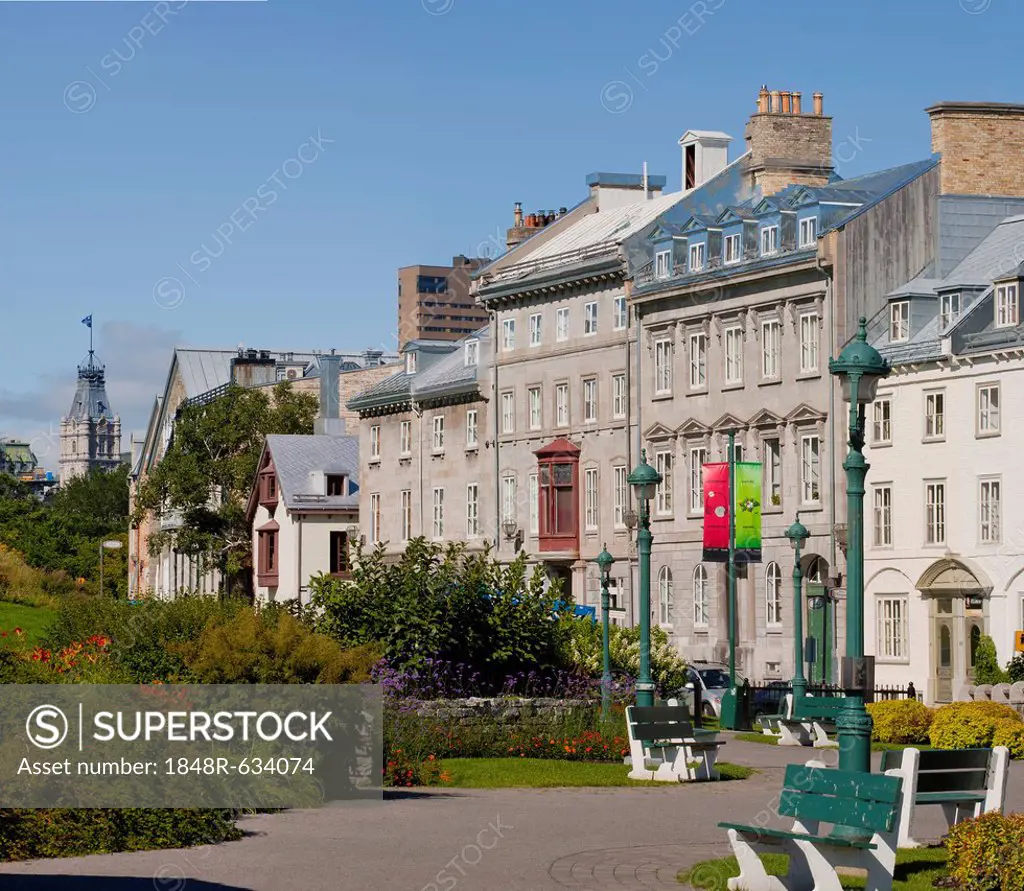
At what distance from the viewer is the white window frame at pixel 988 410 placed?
5619 cm

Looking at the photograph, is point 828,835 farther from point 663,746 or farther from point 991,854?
point 663,746

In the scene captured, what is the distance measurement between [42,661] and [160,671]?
261 centimetres

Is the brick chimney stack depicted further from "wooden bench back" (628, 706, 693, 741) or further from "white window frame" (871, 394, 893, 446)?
"wooden bench back" (628, 706, 693, 741)

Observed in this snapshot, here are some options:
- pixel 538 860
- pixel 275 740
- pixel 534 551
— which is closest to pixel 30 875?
pixel 538 860

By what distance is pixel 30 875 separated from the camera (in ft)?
56.9

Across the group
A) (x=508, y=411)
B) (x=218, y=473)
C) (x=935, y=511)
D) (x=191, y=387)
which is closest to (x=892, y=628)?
(x=935, y=511)

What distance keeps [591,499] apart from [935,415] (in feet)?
54.0

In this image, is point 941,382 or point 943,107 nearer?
point 941,382

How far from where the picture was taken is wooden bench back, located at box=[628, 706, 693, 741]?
28.5m

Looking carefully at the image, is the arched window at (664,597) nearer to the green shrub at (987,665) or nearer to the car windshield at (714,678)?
the green shrub at (987,665)

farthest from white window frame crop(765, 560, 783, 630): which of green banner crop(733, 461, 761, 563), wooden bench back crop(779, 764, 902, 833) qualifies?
wooden bench back crop(779, 764, 902, 833)

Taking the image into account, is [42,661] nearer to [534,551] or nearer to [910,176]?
[910,176]

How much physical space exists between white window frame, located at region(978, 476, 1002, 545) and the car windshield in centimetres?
828

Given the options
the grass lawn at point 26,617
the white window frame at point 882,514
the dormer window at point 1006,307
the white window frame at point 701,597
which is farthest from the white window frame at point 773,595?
the grass lawn at point 26,617
